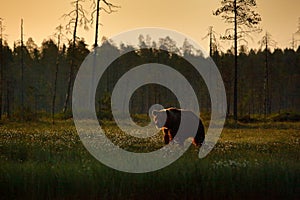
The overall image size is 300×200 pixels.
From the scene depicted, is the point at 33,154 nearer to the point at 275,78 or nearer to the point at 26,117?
the point at 26,117

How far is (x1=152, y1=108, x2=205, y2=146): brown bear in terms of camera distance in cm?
1888

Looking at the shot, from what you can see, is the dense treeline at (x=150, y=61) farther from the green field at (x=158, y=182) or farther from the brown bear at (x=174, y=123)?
the green field at (x=158, y=182)

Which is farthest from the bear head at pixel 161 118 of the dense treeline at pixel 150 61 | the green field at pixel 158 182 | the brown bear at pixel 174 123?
the dense treeline at pixel 150 61

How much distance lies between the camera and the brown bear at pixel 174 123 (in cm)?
1888

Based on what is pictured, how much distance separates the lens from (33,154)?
13281 millimetres

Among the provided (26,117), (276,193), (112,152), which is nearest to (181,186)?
(276,193)

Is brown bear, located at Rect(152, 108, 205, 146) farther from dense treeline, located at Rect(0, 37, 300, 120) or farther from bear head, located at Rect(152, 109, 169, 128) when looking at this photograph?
dense treeline, located at Rect(0, 37, 300, 120)

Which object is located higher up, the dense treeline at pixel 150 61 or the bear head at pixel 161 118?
the dense treeline at pixel 150 61

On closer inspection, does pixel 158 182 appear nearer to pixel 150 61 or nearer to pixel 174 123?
pixel 174 123

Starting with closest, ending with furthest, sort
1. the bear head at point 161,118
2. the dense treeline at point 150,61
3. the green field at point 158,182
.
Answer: the green field at point 158,182, the bear head at point 161,118, the dense treeline at point 150,61

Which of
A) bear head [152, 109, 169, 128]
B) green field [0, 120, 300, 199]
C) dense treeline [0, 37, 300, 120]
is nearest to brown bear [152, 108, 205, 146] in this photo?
bear head [152, 109, 169, 128]

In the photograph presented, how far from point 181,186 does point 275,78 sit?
79.8 m

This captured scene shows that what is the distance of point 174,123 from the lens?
1909 centimetres

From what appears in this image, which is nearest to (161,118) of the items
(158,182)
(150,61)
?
(158,182)
